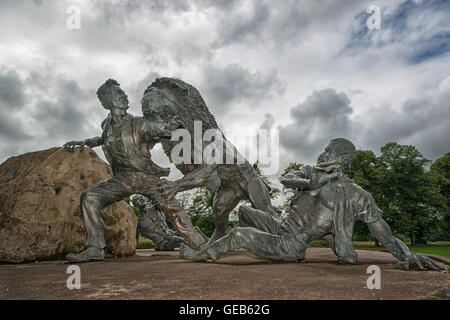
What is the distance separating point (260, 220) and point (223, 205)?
3.39 ft

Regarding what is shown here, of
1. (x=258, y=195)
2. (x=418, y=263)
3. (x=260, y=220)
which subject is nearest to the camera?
(x=418, y=263)

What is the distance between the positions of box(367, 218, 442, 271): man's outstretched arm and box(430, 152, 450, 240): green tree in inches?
817

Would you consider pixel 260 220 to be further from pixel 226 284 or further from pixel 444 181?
pixel 444 181

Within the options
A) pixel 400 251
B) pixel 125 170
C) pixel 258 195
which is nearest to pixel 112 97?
pixel 125 170

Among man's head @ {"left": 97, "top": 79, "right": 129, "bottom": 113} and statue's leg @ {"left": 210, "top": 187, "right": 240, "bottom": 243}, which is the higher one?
man's head @ {"left": 97, "top": 79, "right": 129, "bottom": 113}

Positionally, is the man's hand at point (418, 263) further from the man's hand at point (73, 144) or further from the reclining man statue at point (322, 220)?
the man's hand at point (73, 144)

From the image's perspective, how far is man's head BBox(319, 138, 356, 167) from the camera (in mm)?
4027

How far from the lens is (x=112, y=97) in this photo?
4840mm

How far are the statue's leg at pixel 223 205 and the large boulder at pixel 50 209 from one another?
1.74m

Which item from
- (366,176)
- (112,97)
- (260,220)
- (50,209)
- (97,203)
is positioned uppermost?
(112,97)

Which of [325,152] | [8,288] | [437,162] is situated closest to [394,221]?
[437,162]

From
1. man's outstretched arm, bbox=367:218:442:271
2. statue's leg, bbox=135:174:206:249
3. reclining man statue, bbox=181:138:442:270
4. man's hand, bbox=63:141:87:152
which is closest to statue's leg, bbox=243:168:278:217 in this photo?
reclining man statue, bbox=181:138:442:270

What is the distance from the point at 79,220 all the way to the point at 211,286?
3.59m

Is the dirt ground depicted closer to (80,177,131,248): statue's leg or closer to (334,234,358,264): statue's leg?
(334,234,358,264): statue's leg
